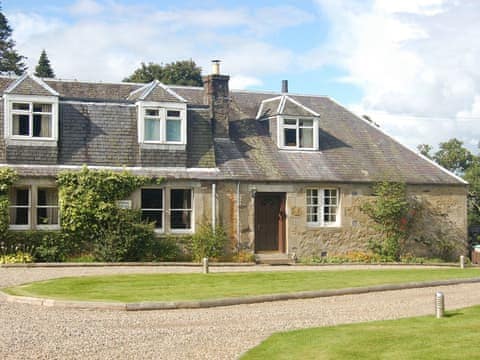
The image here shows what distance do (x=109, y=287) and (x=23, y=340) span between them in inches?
274

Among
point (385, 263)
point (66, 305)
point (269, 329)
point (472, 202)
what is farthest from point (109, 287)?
point (472, 202)

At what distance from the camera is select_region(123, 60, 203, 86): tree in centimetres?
5750

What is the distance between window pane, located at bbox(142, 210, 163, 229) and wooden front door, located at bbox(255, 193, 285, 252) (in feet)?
12.5

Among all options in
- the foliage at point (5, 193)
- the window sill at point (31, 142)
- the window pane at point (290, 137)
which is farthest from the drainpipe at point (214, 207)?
the foliage at point (5, 193)

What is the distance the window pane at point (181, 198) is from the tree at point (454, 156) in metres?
21.5

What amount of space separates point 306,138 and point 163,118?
21.6 feet

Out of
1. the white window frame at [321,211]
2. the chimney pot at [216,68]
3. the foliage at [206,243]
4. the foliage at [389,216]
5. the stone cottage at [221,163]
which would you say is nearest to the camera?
the stone cottage at [221,163]

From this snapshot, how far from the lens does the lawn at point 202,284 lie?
17797mm

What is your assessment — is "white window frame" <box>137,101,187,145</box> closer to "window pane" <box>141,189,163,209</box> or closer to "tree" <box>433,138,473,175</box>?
"window pane" <box>141,189,163,209</box>

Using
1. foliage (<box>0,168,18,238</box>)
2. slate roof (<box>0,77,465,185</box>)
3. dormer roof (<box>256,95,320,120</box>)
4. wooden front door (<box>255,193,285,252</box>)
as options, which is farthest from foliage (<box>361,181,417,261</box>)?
foliage (<box>0,168,18,238</box>)

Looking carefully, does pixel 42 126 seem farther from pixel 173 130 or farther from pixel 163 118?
pixel 173 130

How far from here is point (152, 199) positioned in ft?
98.8

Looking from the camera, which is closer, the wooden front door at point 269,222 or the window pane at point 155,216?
the window pane at point 155,216

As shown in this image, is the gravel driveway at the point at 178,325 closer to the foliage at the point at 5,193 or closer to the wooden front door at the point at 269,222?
the foliage at the point at 5,193
